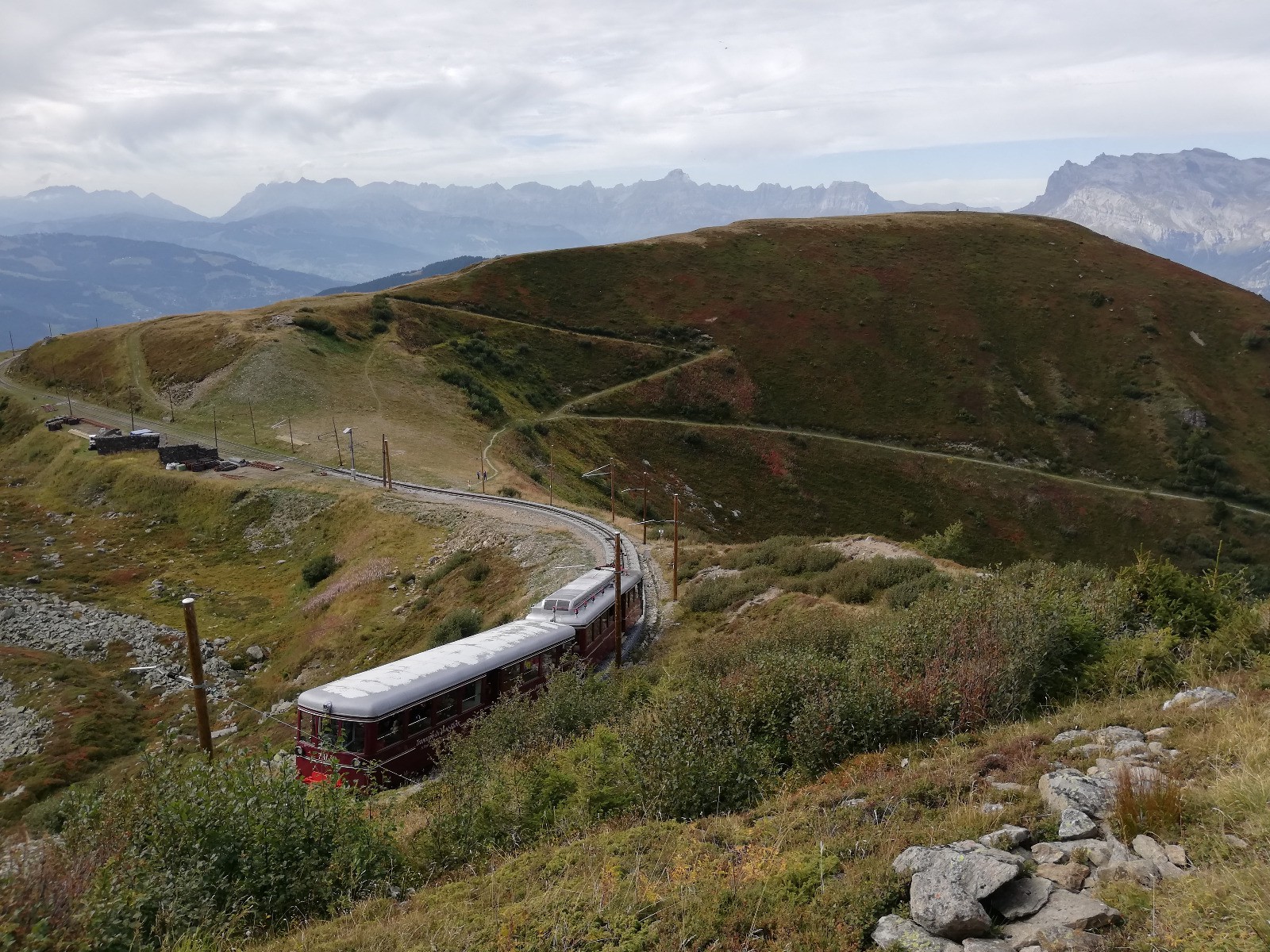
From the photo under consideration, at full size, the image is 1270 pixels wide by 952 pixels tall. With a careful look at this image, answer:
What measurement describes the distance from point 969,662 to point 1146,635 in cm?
392

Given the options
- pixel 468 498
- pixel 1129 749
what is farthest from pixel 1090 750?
pixel 468 498

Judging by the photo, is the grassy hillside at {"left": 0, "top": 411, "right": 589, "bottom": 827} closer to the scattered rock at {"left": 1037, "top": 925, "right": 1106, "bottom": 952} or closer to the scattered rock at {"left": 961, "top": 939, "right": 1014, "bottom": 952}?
the scattered rock at {"left": 961, "top": 939, "right": 1014, "bottom": 952}

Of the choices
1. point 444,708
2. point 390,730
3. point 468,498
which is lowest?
point 444,708

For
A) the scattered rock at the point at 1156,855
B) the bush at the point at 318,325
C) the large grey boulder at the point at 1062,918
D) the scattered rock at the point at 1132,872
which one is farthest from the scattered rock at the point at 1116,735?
the bush at the point at 318,325

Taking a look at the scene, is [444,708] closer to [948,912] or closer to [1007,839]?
[1007,839]

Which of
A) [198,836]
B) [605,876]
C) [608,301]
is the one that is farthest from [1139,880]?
[608,301]

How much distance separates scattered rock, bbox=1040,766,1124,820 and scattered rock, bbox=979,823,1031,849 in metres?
0.71

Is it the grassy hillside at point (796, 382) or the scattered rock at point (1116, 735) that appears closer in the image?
the scattered rock at point (1116, 735)

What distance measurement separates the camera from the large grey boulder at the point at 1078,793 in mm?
8227

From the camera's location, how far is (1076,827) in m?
7.90

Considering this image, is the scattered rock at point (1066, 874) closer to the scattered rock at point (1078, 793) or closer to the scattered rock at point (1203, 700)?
the scattered rock at point (1078, 793)

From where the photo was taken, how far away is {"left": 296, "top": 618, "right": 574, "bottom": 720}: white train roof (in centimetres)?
1955

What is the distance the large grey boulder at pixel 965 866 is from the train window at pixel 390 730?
50.0 ft

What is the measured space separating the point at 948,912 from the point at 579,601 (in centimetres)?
2177
